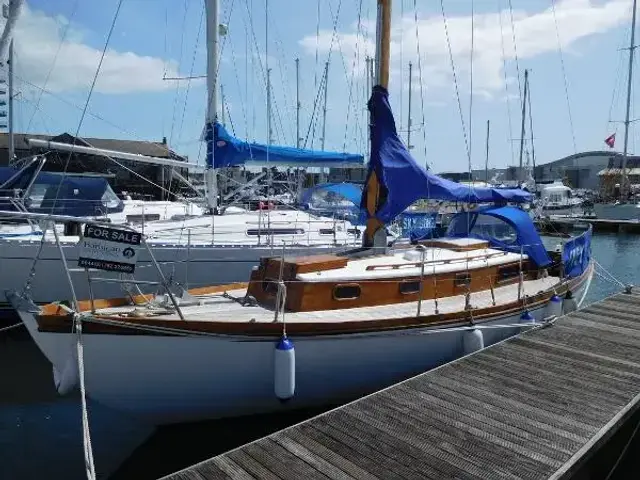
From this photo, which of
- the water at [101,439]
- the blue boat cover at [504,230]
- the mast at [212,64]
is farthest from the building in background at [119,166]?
the water at [101,439]

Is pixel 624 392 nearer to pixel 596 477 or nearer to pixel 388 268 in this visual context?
pixel 596 477

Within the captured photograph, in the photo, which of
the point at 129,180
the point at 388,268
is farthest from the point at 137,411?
the point at 129,180

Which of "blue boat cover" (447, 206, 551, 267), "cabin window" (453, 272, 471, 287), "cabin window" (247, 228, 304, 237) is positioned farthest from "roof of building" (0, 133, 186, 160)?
"cabin window" (453, 272, 471, 287)

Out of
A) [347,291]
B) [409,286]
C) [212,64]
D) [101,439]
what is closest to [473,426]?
[347,291]

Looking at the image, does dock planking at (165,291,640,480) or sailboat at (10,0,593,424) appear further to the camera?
sailboat at (10,0,593,424)

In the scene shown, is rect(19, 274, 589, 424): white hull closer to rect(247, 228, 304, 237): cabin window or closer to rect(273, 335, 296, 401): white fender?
rect(273, 335, 296, 401): white fender

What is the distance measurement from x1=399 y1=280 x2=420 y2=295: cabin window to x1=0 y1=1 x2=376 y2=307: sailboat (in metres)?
3.62

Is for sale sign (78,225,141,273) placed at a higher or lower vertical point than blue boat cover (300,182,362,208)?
lower

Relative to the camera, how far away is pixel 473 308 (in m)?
8.18

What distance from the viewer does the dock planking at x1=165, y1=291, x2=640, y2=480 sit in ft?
15.4

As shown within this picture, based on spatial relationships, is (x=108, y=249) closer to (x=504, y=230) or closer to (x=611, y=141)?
(x=504, y=230)

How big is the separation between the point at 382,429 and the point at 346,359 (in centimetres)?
170

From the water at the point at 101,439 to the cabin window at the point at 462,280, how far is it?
3.27 metres

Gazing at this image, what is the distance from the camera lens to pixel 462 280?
911 cm
